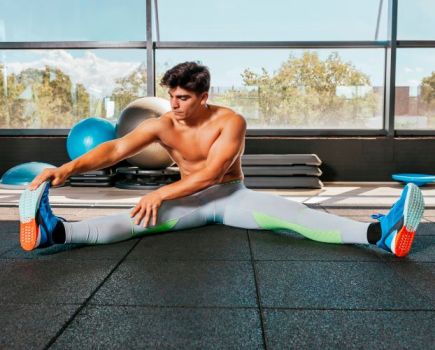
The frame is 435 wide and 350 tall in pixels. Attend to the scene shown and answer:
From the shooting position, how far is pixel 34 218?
1.86 m

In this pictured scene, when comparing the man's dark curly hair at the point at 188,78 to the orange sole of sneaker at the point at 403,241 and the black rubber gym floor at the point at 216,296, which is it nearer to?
the black rubber gym floor at the point at 216,296

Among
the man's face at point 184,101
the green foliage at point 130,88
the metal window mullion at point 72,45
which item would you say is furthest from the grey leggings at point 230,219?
the metal window mullion at point 72,45

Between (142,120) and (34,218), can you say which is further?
(142,120)

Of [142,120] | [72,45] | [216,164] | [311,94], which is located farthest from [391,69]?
[216,164]

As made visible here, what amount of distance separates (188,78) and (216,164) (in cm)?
39

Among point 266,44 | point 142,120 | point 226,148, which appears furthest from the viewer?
point 266,44

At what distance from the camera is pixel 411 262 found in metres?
1.91

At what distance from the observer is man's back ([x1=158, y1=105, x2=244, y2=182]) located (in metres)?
2.28

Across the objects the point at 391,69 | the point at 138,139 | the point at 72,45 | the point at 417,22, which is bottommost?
the point at 138,139

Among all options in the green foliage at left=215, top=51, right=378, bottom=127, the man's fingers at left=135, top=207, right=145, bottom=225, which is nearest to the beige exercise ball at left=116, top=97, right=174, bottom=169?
the green foliage at left=215, top=51, right=378, bottom=127

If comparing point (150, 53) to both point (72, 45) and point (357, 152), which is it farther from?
point (357, 152)

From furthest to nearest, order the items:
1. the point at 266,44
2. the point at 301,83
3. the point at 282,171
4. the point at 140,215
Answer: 1. the point at 301,83
2. the point at 266,44
3. the point at 282,171
4. the point at 140,215

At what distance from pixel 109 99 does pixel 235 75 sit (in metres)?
1.46

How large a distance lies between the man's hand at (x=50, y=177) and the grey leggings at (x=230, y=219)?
Answer: 21cm
